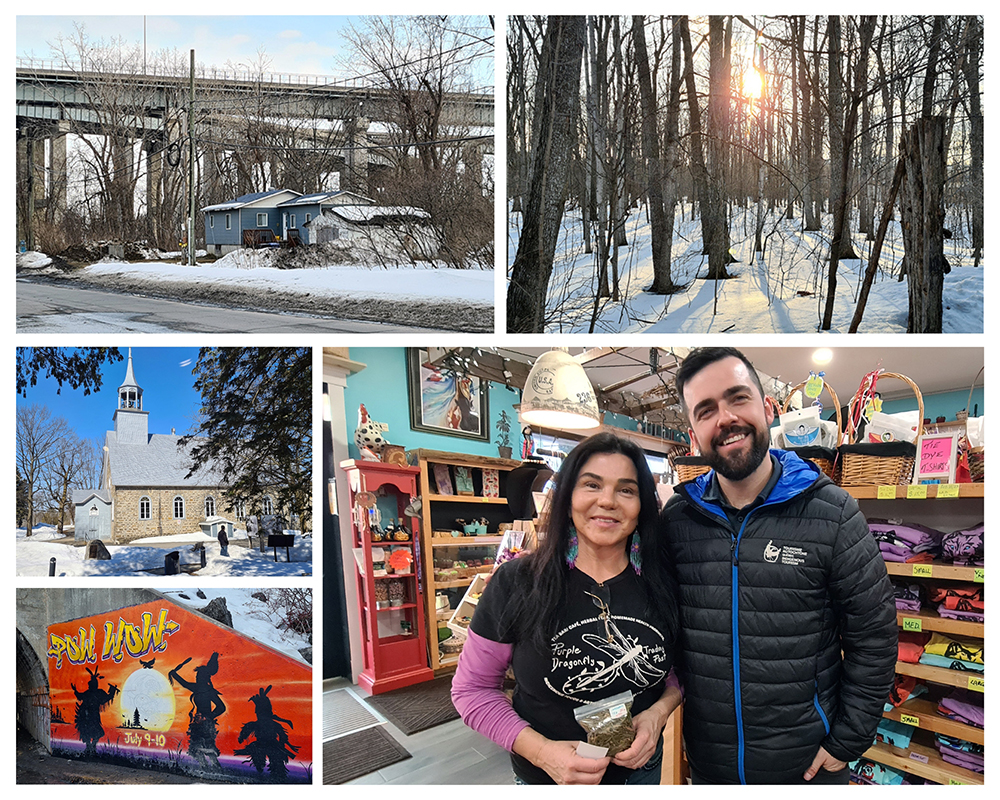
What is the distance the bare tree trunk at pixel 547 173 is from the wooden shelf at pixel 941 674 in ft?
5.52

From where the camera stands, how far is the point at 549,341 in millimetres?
2527

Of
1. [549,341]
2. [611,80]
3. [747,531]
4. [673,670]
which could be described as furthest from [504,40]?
[673,670]

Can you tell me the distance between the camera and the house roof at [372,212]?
2613mm

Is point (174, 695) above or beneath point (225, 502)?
beneath

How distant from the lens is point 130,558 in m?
2.51

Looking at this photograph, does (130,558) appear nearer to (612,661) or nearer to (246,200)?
(246,200)

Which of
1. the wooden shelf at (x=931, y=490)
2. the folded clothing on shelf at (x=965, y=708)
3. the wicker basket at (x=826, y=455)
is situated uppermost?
→ the wicker basket at (x=826, y=455)

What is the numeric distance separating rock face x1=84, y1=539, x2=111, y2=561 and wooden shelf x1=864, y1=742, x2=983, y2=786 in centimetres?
277

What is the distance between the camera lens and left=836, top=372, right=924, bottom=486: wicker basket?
2.25 m

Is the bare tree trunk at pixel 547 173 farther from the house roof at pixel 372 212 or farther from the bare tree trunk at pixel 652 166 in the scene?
the house roof at pixel 372 212

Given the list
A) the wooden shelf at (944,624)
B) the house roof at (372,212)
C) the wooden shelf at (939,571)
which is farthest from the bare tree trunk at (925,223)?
the house roof at (372,212)
